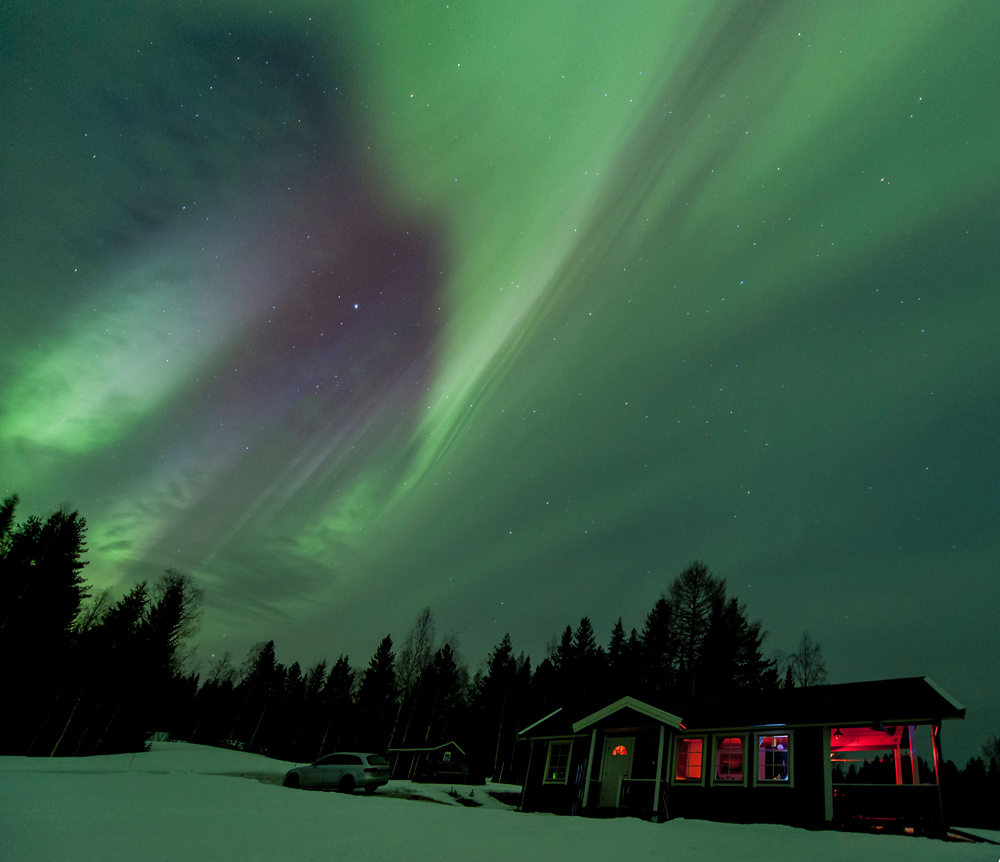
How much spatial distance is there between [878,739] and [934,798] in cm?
265

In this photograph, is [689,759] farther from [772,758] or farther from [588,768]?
[588,768]

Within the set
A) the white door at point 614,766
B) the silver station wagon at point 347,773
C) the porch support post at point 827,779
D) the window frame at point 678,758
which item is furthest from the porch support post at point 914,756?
the silver station wagon at point 347,773

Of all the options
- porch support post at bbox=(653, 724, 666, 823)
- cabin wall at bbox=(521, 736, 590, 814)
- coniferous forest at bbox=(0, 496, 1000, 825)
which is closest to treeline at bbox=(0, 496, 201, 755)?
coniferous forest at bbox=(0, 496, 1000, 825)

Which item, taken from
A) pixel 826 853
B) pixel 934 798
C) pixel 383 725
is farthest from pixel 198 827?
pixel 383 725

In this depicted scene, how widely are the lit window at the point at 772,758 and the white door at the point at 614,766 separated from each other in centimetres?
452

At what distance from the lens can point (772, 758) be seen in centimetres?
1623

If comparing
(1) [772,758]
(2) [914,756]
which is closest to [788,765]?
(1) [772,758]

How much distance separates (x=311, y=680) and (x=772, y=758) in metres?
71.8

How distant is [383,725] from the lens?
63469mm

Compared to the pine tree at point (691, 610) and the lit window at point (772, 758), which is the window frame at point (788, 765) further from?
the pine tree at point (691, 610)

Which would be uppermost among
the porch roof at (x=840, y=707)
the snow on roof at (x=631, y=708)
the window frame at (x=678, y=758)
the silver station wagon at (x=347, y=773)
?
the porch roof at (x=840, y=707)

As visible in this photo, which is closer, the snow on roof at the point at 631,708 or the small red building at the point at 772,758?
the small red building at the point at 772,758

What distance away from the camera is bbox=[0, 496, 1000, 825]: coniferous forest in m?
34.0

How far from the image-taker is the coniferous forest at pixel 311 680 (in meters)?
34.0
